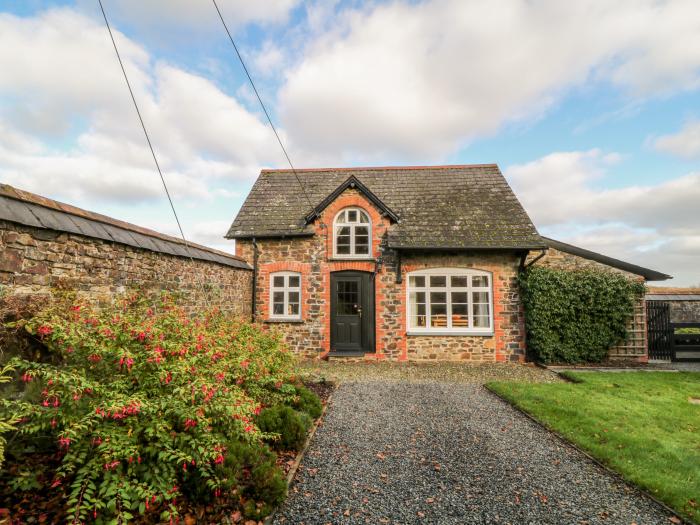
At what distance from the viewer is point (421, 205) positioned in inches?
526

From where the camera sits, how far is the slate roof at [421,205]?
1201 cm

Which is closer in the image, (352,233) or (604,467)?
(604,467)

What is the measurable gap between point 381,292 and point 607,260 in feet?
25.2

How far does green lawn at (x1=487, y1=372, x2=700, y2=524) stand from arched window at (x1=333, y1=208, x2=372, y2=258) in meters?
6.25

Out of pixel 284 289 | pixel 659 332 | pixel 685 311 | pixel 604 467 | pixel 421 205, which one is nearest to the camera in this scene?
pixel 604 467

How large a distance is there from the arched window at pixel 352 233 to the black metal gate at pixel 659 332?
35.6 feet

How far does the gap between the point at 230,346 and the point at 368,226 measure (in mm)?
8204

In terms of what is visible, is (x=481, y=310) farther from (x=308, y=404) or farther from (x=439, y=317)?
(x=308, y=404)

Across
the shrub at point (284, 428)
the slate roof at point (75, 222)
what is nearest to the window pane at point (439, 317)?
the slate roof at point (75, 222)

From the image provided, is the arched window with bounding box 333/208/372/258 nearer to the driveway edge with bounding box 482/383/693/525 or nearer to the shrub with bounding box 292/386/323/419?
the shrub with bounding box 292/386/323/419

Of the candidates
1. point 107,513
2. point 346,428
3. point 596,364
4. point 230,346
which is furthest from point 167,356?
point 596,364

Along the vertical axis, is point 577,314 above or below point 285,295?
below

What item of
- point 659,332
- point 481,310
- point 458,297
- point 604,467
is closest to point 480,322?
point 481,310

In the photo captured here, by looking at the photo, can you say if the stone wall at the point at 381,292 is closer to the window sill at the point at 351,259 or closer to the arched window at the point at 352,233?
the window sill at the point at 351,259
